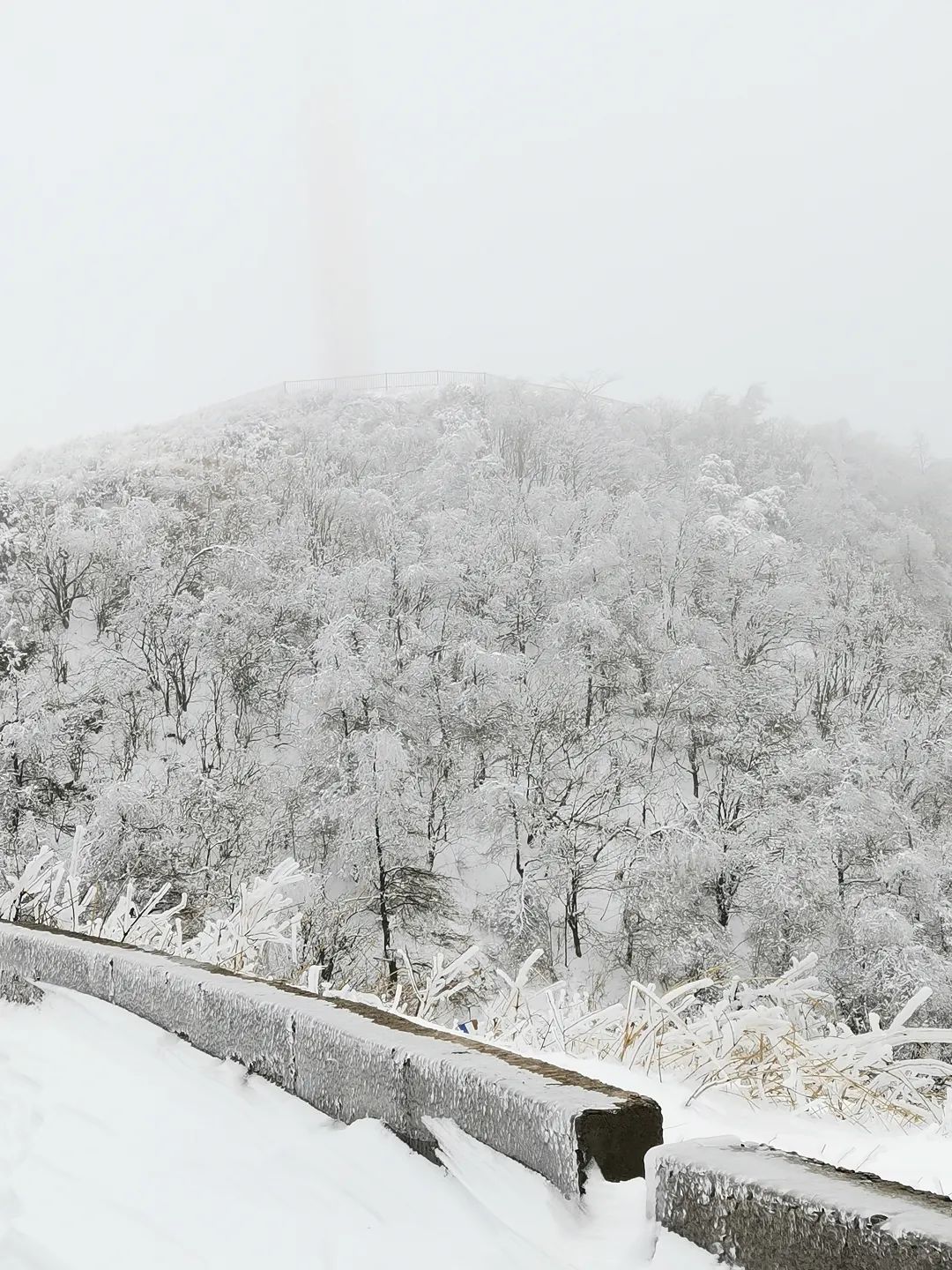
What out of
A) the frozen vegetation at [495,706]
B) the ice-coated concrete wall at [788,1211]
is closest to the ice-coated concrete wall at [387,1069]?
the ice-coated concrete wall at [788,1211]

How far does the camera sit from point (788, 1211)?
1.19 meters

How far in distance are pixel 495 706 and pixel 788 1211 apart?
2778 centimetres

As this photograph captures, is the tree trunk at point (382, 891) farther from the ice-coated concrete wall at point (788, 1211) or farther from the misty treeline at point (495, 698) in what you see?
the ice-coated concrete wall at point (788, 1211)

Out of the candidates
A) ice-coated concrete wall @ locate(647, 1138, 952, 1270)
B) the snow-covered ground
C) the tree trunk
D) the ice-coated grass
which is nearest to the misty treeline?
the tree trunk

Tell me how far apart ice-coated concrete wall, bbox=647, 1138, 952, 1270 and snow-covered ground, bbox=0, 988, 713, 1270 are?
0.06m

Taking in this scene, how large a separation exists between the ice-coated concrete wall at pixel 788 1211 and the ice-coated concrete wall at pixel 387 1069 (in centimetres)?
17

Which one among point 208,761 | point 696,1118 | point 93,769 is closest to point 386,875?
point 208,761

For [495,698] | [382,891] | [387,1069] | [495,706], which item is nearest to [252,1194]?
[387,1069]

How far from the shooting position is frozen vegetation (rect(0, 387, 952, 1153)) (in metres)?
22.6

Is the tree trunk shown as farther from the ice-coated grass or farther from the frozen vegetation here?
the ice-coated grass

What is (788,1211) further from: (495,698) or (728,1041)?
(495,698)

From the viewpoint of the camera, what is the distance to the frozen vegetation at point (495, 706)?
74.0ft

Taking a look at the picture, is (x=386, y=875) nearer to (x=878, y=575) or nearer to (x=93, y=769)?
(x=93, y=769)

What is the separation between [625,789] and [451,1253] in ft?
90.0
